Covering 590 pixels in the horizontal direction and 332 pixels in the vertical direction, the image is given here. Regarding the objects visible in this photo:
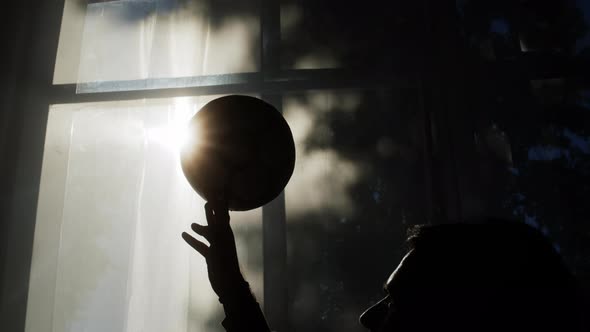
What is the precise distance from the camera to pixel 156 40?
1.76 m

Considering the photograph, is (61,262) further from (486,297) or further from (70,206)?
(486,297)

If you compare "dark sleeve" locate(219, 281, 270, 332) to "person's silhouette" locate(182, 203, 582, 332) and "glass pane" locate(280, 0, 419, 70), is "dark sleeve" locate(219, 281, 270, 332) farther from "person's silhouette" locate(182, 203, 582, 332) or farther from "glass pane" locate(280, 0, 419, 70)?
"glass pane" locate(280, 0, 419, 70)

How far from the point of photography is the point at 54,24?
1.88 metres

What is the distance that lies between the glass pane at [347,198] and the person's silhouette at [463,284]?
720mm

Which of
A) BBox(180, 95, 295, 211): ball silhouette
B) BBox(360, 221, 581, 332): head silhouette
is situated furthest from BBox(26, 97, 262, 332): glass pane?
BBox(360, 221, 581, 332): head silhouette

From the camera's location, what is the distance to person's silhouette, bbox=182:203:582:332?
1.86ft

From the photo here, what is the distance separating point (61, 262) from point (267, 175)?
3.83 ft

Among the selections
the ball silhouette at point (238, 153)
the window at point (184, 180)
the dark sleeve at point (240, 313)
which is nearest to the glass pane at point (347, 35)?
the window at point (184, 180)

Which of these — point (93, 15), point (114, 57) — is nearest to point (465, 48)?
point (114, 57)

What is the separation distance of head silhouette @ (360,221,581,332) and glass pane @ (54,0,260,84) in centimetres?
126

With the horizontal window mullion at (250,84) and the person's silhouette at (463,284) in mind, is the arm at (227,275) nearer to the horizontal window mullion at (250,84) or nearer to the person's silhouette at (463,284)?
the person's silhouette at (463,284)

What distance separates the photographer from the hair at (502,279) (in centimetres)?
56

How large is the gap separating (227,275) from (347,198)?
89 centimetres

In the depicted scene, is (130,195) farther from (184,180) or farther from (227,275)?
(227,275)
